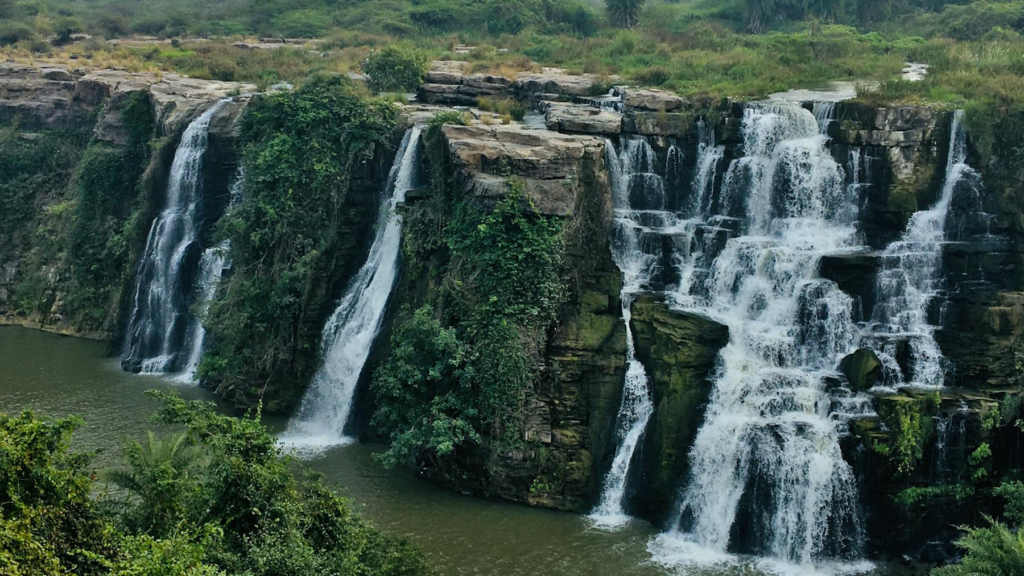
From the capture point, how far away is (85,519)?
44.3 ft

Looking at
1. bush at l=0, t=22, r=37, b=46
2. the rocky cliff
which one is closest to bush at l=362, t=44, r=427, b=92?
the rocky cliff

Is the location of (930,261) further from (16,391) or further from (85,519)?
(16,391)

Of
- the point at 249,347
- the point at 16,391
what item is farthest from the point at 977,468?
the point at 16,391

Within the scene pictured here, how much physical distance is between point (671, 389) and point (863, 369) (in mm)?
3978

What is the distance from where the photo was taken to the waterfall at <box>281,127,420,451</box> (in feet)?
84.2

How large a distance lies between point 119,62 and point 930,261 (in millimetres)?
33122

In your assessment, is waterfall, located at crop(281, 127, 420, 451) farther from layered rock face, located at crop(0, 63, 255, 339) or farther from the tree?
the tree

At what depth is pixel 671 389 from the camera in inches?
864

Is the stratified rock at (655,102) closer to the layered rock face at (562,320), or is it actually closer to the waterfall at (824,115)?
the layered rock face at (562,320)

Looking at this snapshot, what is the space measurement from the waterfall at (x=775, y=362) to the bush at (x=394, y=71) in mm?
13325

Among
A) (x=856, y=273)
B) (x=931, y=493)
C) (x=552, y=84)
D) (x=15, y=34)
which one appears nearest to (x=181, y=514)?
(x=931, y=493)

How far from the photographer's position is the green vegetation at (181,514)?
40.8ft

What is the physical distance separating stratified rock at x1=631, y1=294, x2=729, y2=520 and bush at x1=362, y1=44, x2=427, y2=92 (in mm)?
15443

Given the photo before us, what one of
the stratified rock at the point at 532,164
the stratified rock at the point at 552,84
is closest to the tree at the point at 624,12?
the stratified rock at the point at 552,84
